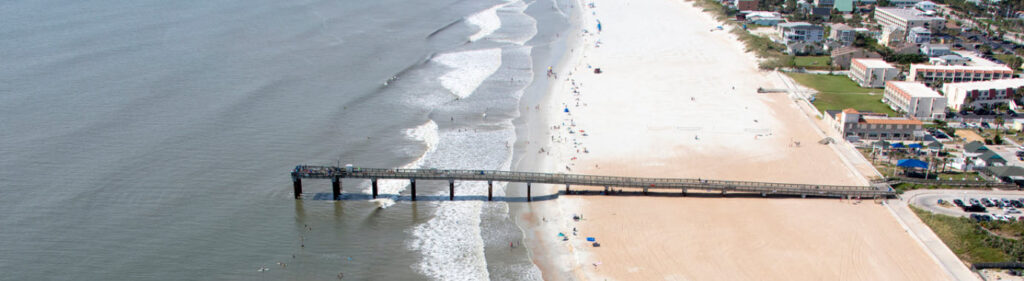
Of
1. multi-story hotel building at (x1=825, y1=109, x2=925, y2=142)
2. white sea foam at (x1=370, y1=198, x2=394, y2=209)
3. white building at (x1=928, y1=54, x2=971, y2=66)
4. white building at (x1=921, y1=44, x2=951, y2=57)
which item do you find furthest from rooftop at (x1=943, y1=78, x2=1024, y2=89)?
white sea foam at (x1=370, y1=198, x2=394, y2=209)

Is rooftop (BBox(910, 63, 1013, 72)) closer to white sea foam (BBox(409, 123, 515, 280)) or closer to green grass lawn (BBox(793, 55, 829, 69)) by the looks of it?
green grass lawn (BBox(793, 55, 829, 69))

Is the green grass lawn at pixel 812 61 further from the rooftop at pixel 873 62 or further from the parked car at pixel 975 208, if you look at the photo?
the parked car at pixel 975 208

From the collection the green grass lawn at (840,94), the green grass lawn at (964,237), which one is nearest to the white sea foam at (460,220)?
the green grass lawn at (964,237)

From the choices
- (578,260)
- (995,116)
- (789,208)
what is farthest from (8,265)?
(995,116)

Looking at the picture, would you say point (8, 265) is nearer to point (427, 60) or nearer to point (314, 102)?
point (314, 102)

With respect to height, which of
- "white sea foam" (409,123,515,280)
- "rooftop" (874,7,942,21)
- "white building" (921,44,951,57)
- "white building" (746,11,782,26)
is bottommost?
"white sea foam" (409,123,515,280)
